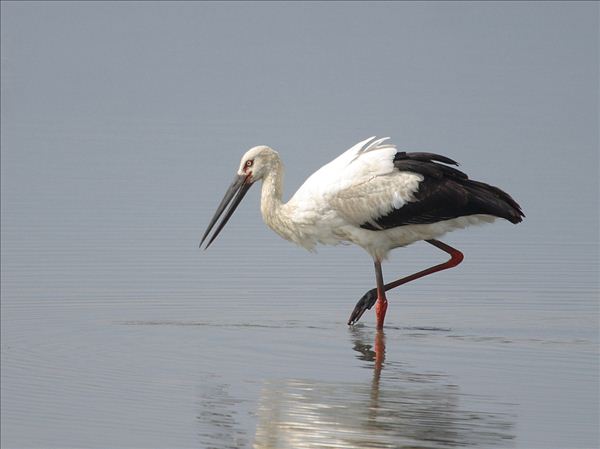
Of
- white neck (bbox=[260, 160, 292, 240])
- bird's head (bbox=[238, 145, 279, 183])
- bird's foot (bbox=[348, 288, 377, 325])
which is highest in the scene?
bird's head (bbox=[238, 145, 279, 183])

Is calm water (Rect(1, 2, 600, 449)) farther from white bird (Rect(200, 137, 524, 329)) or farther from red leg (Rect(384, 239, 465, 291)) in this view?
white bird (Rect(200, 137, 524, 329))

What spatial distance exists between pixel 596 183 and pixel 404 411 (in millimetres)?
11793

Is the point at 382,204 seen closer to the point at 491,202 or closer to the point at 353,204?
the point at 353,204

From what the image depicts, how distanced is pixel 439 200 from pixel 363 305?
108 cm

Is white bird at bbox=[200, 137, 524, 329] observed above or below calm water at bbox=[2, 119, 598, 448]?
above

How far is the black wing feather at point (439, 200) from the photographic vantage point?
13.3 m

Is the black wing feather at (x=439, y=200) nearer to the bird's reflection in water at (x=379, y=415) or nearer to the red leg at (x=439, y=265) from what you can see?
the red leg at (x=439, y=265)

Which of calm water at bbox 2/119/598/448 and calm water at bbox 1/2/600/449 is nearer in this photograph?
calm water at bbox 2/119/598/448

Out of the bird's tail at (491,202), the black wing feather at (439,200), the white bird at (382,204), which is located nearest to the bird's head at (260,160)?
the white bird at (382,204)

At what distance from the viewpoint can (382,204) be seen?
43.8 feet

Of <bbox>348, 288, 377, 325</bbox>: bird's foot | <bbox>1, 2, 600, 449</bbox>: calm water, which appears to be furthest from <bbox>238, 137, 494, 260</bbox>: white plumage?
<bbox>1, 2, 600, 449</bbox>: calm water

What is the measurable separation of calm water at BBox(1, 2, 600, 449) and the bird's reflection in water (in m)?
0.02

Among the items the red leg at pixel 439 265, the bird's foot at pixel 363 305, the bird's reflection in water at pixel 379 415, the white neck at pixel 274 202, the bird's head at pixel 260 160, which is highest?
the bird's head at pixel 260 160

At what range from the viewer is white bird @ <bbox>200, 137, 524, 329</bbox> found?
1333cm
